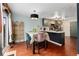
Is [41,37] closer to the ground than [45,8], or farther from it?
closer to the ground

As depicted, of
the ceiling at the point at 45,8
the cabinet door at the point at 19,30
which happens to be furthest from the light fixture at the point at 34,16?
the cabinet door at the point at 19,30

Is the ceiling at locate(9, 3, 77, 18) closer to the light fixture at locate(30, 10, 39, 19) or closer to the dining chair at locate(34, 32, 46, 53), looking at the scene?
the light fixture at locate(30, 10, 39, 19)

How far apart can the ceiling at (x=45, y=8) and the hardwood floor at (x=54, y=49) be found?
37cm

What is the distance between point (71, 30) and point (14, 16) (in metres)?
0.80

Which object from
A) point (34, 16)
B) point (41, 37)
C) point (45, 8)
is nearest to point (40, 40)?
point (41, 37)

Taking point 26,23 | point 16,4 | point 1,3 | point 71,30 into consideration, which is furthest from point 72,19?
point 1,3

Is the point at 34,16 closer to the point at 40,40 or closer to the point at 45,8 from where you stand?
the point at 45,8

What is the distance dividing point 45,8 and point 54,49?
580 mm

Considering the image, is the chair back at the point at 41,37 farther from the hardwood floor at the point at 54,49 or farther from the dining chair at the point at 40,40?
the hardwood floor at the point at 54,49

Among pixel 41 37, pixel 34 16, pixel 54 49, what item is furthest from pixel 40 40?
pixel 34 16

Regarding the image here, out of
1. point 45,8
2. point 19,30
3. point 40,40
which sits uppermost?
point 45,8

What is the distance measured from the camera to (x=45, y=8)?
1779 mm

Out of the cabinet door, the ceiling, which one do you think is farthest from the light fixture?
the cabinet door

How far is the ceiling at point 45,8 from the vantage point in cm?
177
